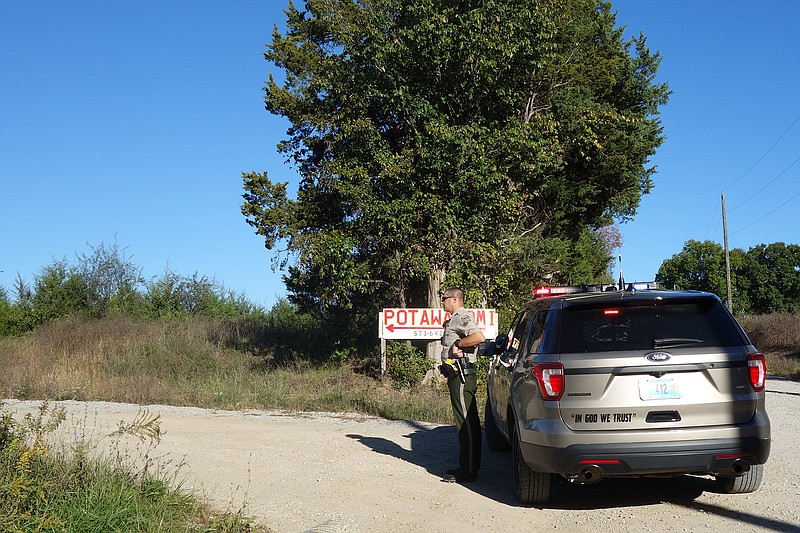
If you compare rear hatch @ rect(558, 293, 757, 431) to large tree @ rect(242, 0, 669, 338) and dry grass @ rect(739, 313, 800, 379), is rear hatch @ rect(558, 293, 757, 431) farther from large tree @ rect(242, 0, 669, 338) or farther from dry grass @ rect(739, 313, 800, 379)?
dry grass @ rect(739, 313, 800, 379)

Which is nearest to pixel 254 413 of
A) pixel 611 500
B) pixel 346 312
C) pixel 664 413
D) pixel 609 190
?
pixel 346 312

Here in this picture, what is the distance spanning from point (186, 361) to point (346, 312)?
15.6 feet

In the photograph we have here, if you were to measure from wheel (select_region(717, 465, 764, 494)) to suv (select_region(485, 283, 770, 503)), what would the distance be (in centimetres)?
57

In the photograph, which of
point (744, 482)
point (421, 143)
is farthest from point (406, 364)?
point (744, 482)

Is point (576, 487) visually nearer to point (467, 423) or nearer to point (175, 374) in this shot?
point (467, 423)

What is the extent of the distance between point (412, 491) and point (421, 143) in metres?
11.0

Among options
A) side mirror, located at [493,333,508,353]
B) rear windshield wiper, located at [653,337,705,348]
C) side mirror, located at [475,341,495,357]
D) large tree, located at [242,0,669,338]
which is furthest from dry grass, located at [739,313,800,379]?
rear windshield wiper, located at [653,337,705,348]

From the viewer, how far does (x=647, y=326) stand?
253 inches

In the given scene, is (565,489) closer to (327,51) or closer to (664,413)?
(664,413)

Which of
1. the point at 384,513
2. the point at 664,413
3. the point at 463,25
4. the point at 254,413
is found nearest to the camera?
the point at 664,413

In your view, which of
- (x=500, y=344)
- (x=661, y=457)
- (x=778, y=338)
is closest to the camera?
(x=661, y=457)

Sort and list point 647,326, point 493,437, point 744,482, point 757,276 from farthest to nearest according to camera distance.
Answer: point 757,276
point 493,437
point 744,482
point 647,326

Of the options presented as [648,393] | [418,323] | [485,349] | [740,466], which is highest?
[418,323]

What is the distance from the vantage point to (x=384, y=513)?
6.82 metres
